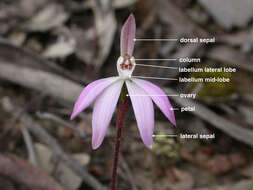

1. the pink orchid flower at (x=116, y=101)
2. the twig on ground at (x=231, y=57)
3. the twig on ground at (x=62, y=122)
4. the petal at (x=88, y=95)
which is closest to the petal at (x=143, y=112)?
the pink orchid flower at (x=116, y=101)

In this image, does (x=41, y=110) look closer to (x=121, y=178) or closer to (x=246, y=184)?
(x=121, y=178)

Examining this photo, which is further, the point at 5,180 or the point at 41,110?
the point at 41,110

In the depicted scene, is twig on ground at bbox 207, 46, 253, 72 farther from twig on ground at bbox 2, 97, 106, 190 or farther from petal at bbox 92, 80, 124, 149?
petal at bbox 92, 80, 124, 149

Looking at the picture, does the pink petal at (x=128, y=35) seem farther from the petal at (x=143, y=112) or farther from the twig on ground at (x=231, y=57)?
the twig on ground at (x=231, y=57)

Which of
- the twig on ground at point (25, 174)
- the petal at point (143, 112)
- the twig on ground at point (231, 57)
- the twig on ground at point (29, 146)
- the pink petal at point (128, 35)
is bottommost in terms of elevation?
the twig on ground at point (25, 174)

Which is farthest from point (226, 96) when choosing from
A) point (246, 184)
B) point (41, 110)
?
point (41, 110)

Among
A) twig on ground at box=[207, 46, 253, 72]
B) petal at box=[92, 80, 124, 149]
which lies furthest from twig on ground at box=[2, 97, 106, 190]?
twig on ground at box=[207, 46, 253, 72]

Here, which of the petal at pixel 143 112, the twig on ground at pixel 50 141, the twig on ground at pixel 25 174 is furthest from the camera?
the twig on ground at pixel 50 141
